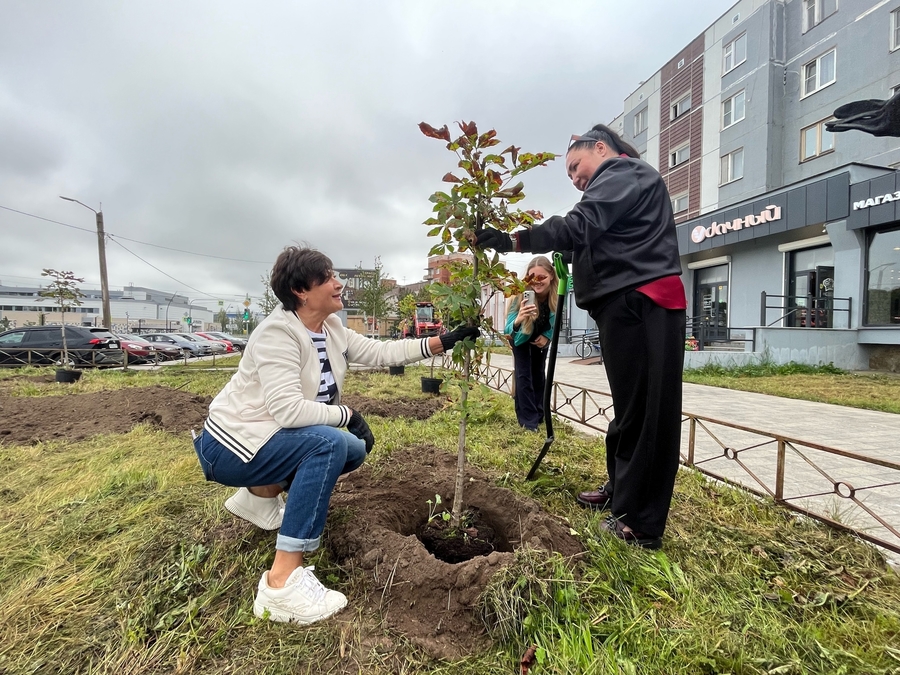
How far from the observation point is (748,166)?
1669 centimetres

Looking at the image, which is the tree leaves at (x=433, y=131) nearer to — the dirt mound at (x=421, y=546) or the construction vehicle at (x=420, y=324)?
the dirt mound at (x=421, y=546)

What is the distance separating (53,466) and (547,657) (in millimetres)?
4068

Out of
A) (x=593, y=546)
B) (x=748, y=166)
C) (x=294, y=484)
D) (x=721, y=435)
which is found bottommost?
(x=721, y=435)

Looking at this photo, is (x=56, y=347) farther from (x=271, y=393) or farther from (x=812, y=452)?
(x=812, y=452)

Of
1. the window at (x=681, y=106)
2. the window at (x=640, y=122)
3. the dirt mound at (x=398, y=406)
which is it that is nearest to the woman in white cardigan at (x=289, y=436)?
the dirt mound at (x=398, y=406)

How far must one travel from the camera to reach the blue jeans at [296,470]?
1.65 metres

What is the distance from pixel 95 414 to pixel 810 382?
12.5m

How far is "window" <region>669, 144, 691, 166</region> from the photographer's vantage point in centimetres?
2042

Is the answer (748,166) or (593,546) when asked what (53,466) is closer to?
(593,546)

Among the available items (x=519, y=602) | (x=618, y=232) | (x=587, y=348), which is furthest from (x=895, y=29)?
(x=519, y=602)

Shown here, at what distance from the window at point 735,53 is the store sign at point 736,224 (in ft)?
25.0

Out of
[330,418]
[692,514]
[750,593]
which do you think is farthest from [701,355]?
[330,418]

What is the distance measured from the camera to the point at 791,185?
12609mm

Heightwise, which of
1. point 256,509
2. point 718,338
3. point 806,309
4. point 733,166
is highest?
point 733,166
